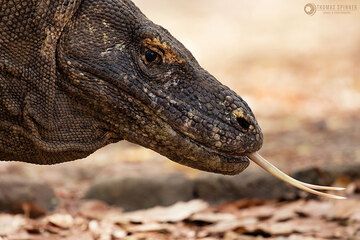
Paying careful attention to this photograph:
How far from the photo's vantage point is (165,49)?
189 inches

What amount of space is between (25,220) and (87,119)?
4.91ft

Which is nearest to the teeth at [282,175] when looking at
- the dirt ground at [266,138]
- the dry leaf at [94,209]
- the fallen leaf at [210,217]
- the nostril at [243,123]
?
the nostril at [243,123]

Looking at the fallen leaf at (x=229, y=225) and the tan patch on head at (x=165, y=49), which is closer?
the tan patch on head at (x=165, y=49)

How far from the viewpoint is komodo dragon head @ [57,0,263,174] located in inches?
186

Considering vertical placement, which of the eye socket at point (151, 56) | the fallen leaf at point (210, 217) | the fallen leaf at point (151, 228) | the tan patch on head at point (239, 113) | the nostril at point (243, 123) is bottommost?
the fallen leaf at point (151, 228)

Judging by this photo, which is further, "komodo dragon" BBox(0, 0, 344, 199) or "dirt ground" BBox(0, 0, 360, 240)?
"dirt ground" BBox(0, 0, 360, 240)

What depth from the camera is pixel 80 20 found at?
481 centimetres

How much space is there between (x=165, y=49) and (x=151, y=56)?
3.3 inches

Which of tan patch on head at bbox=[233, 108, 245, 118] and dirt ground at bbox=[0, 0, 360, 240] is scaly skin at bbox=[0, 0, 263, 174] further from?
dirt ground at bbox=[0, 0, 360, 240]

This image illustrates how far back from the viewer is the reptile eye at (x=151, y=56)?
15.8 feet

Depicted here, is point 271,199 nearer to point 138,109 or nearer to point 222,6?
point 138,109

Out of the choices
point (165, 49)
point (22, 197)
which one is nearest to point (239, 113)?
point (165, 49)

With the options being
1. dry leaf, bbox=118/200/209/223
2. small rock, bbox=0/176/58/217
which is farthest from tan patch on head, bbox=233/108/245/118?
small rock, bbox=0/176/58/217

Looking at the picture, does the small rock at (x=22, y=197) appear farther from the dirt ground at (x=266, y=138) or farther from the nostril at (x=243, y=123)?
the nostril at (x=243, y=123)
